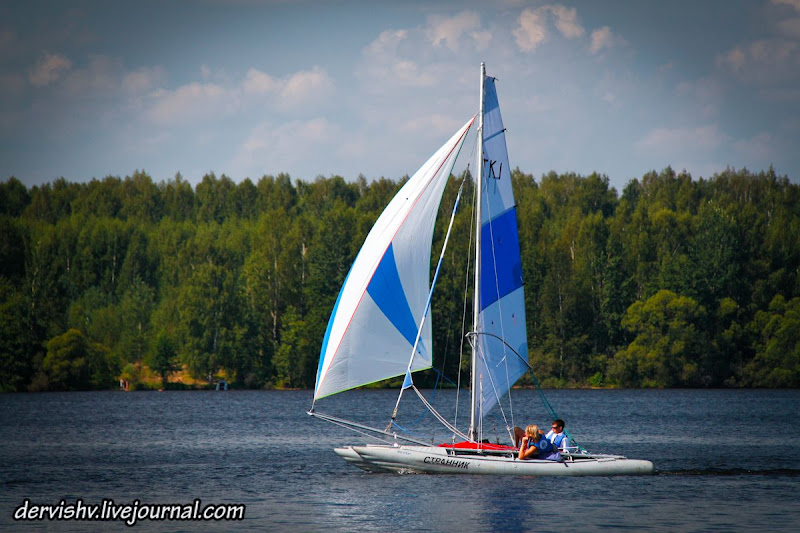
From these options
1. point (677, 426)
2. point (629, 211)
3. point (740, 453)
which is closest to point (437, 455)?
point (740, 453)

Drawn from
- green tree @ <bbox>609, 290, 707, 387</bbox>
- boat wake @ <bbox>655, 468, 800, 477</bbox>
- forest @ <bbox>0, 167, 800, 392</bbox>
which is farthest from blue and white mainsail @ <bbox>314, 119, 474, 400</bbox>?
green tree @ <bbox>609, 290, 707, 387</bbox>

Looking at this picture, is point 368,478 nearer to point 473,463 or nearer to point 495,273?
point 473,463

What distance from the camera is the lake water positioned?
27.9m

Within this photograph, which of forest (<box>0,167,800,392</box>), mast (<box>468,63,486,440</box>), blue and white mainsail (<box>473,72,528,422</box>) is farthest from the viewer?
forest (<box>0,167,800,392</box>)

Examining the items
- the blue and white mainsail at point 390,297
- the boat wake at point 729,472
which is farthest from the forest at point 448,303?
the blue and white mainsail at point 390,297

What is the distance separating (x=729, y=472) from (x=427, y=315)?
41.2 feet

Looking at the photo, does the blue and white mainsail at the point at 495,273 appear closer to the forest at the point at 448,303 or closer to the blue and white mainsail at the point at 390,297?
the blue and white mainsail at the point at 390,297

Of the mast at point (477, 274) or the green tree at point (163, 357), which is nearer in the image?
the mast at point (477, 274)

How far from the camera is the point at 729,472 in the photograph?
37.2 meters

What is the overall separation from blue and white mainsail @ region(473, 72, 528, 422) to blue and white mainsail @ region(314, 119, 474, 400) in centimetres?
102

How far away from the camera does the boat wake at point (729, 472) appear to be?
120 feet

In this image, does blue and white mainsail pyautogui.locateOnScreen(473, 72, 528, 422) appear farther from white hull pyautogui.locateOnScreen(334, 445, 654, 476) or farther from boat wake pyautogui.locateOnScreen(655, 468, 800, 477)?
boat wake pyautogui.locateOnScreen(655, 468, 800, 477)

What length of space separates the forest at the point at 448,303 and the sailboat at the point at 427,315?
57660 millimetres

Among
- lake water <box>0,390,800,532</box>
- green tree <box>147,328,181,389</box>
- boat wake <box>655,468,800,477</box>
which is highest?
green tree <box>147,328,181,389</box>
